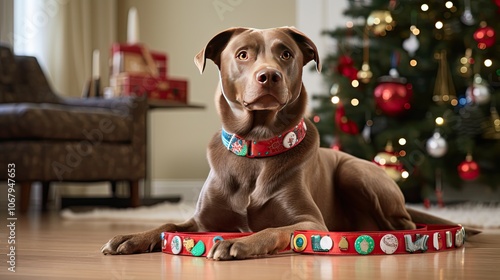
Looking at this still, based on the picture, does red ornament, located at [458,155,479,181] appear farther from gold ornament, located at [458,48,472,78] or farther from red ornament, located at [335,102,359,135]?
red ornament, located at [335,102,359,135]

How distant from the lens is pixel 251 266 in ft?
5.55

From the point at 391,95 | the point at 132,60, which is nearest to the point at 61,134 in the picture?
the point at 132,60

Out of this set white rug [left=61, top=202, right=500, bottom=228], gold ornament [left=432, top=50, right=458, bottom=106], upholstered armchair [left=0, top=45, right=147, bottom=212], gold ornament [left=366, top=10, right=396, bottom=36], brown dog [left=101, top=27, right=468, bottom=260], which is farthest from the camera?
gold ornament [left=366, top=10, right=396, bottom=36]

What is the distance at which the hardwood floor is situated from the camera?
1.58m

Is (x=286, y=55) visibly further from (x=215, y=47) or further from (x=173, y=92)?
(x=173, y=92)

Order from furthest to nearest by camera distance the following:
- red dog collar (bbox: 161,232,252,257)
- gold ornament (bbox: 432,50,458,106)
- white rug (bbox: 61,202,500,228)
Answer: gold ornament (bbox: 432,50,458,106) → white rug (bbox: 61,202,500,228) → red dog collar (bbox: 161,232,252,257)

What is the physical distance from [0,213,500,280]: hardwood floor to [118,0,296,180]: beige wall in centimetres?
403

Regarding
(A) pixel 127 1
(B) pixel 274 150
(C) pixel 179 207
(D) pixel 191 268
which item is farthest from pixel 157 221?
(A) pixel 127 1

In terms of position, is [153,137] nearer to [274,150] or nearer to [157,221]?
[157,221]

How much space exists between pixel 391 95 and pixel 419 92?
18.7 inches

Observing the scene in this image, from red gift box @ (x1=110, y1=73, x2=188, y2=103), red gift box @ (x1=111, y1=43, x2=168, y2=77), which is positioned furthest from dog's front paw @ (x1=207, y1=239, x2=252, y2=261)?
red gift box @ (x1=111, y1=43, x2=168, y2=77)

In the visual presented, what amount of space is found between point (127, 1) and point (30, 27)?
3.70 feet

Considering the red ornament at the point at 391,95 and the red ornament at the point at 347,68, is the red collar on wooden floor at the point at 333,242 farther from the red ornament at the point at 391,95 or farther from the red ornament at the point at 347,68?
the red ornament at the point at 347,68

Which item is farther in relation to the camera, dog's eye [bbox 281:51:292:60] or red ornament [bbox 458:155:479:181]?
red ornament [bbox 458:155:479:181]
